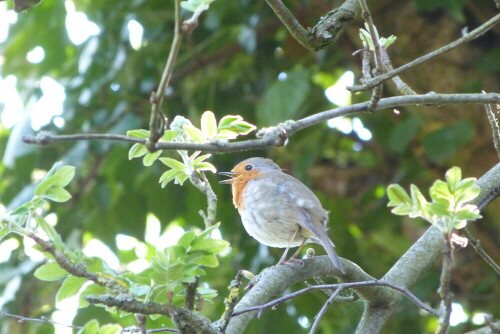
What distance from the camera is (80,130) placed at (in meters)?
6.02

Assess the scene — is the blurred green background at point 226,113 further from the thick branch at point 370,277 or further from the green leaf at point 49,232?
the green leaf at point 49,232

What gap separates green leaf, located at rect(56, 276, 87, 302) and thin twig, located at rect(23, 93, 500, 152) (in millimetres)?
554

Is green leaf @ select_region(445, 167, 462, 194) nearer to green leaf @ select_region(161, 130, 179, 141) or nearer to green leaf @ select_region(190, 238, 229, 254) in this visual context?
green leaf @ select_region(190, 238, 229, 254)

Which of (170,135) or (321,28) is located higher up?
(321,28)

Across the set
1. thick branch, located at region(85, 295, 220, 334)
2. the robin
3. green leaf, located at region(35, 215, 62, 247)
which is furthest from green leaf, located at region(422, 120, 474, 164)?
green leaf, located at region(35, 215, 62, 247)

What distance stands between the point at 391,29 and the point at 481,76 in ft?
2.56

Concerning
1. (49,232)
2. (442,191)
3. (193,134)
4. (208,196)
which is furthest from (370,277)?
(49,232)

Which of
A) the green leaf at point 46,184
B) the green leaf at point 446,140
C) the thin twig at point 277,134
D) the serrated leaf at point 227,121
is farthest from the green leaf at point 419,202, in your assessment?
the green leaf at point 446,140

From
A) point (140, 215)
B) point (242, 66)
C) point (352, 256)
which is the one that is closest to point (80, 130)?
point (140, 215)

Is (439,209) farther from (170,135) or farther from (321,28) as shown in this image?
(321,28)

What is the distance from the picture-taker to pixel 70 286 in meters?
2.27

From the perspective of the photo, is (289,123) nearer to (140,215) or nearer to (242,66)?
(140,215)

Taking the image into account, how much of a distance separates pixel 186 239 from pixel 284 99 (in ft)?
10.8

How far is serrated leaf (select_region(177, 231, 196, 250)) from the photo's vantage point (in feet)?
6.88
